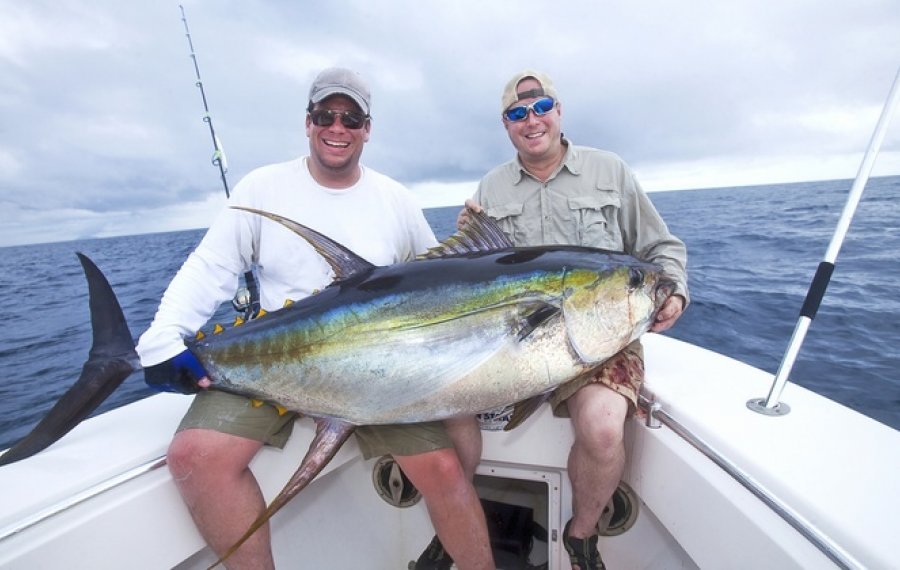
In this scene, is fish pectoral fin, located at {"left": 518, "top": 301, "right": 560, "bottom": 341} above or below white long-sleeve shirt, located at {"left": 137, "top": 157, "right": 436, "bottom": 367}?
below

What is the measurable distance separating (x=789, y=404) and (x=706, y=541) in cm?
62

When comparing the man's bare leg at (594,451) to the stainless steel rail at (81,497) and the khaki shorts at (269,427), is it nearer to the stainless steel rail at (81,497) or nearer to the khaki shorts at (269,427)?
the khaki shorts at (269,427)

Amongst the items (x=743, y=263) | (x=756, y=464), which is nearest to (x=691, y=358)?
(x=756, y=464)

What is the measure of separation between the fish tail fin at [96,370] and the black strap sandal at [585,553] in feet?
6.10

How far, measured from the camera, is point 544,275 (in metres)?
1.67

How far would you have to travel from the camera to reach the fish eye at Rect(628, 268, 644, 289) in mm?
1696

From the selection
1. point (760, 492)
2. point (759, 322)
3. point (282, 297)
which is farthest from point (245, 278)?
point (759, 322)

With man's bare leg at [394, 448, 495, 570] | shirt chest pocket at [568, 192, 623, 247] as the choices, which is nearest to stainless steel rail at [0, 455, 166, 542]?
man's bare leg at [394, 448, 495, 570]

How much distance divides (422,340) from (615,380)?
83 cm

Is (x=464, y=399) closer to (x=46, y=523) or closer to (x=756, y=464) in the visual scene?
(x=756, y=464)

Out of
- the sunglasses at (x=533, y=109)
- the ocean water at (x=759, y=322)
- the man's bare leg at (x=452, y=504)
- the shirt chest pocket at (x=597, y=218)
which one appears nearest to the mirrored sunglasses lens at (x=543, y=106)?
the sunglasses at (x=533, y=109)

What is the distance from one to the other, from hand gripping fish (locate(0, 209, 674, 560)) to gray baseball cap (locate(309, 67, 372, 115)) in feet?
3.09

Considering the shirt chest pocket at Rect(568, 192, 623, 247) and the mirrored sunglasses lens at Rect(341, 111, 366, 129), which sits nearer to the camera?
the mirrored sunglasses lens at Rect(341, 111, 366, 129)

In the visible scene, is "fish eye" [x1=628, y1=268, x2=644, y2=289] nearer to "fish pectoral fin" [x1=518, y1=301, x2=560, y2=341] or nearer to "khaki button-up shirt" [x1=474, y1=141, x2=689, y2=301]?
"fish pectoral fin" [x1=518, y1=301, x2=560, y2=341]
